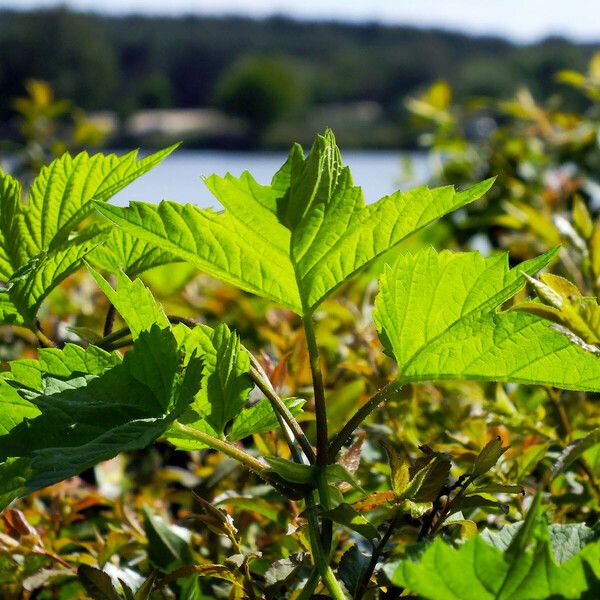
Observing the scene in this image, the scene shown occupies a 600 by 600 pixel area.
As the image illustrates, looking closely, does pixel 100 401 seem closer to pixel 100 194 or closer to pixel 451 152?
pixel 100 194

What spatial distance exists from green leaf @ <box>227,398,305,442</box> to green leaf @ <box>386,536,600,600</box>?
15cm

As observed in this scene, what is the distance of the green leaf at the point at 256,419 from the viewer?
0.49 m

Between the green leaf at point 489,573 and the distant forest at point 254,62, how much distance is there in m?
23.1

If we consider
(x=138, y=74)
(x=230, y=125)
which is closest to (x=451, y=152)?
(x=230, y=125)

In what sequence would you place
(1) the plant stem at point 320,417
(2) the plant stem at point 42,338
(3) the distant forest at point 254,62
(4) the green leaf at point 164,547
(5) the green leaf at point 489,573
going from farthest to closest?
1. (3) the distant forest at point 254,62
2. (4) the green leaf at point 164,547
3. (2) the plant stem at point 42,338
4. (1) the plant stem at point 320,417
5. (5) the green leaf at point 489,573

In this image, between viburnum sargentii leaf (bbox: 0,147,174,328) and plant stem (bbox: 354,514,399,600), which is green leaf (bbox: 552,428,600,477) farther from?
viburnum sargentii leaf (bbox: 0,147,174,328)

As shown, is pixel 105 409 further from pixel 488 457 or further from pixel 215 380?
pixel 488 457

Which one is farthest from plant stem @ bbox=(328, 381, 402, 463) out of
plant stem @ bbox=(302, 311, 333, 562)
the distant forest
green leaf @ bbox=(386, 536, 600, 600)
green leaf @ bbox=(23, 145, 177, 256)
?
the distant forest

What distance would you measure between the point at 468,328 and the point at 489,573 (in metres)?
0.15

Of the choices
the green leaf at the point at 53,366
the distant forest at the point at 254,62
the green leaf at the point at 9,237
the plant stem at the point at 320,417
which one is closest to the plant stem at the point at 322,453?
the plant stem at the point at 320,417

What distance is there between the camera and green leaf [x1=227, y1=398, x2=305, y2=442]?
486 millimetres

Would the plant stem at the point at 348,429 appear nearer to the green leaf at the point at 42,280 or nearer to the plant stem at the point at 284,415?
the plant stem at the point at 284,415

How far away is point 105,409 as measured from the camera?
1.45 feet

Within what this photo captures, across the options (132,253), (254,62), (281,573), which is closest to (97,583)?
(281,573)
